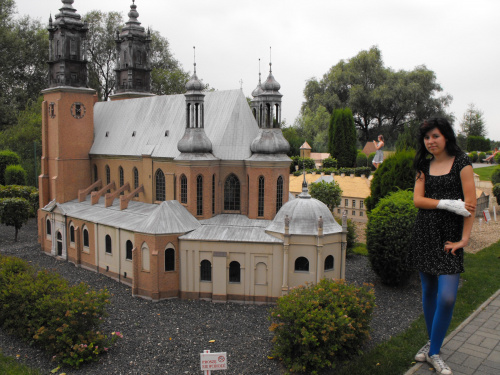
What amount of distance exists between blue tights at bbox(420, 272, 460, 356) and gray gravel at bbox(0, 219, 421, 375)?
6.93m

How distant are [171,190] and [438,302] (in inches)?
817

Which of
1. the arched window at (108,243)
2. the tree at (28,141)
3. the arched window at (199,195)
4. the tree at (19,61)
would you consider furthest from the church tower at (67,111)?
the tree at (19,61)

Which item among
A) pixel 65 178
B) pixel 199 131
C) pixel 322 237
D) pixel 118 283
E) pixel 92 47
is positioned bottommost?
pixel 118 283

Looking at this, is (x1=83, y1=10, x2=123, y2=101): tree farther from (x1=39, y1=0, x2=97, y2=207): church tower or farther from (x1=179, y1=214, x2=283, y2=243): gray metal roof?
(x1=179, y1=214, x2=283, y2=243): gray metal roof

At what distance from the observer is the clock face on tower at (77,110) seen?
32894 mm

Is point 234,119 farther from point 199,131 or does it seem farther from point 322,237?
point 322,237

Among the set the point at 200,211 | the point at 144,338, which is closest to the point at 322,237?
the point at 200,211

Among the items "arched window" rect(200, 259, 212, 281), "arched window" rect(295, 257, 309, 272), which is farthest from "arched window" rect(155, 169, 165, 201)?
"arched window" rect(295, 257, 309, 272)

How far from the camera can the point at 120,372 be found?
1592 centimetres

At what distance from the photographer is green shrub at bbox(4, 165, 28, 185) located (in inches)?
1932

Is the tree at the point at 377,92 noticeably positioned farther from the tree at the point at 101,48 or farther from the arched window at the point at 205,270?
the arched window at the point at 205,270

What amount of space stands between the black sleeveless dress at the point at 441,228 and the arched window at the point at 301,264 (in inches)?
496

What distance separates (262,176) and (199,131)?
15.2ft

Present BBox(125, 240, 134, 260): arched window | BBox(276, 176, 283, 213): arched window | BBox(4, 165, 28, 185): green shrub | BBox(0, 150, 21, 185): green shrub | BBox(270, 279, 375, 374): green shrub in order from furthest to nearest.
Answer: BBox(0, 150, 21, 185): green shrub, BBox(4, 165, 28, 185): green shrub, BBox(125, 240, 134, 260): arched window, BBox(276, 176, 283, 213): arched window, BBox(270, 279, 375, 374): green shrub
